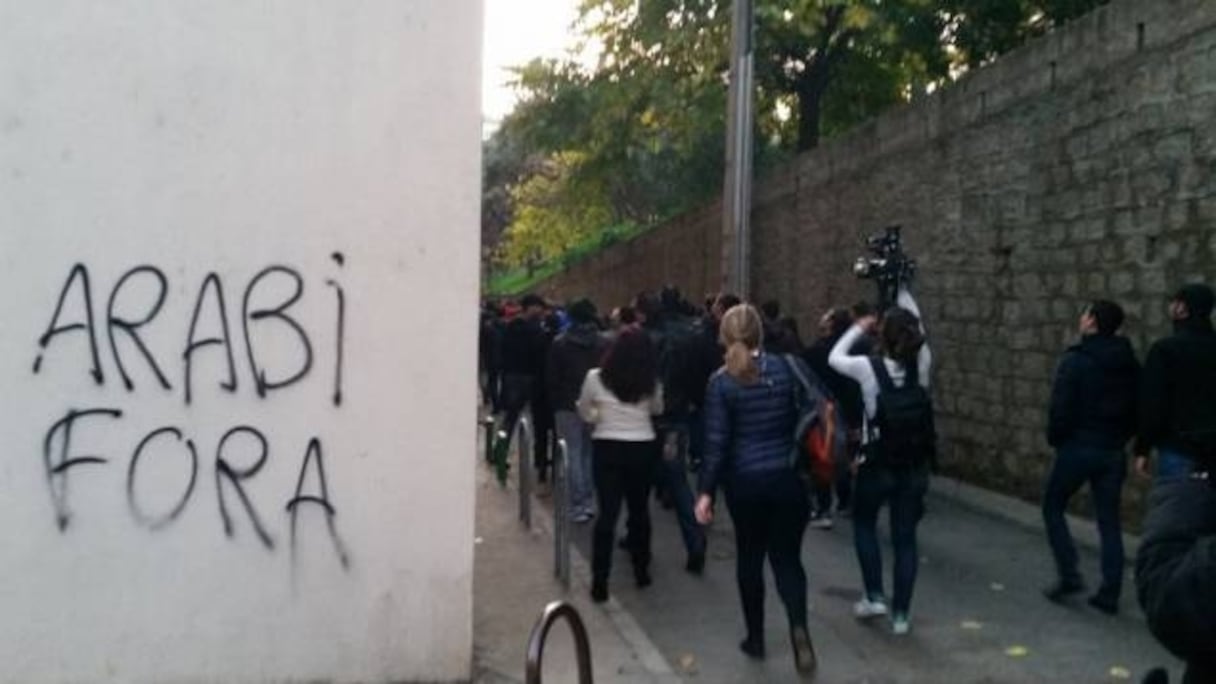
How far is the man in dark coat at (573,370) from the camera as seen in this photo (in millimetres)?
10453

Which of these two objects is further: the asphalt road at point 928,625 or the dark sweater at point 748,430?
the asphalt road at point 928,625

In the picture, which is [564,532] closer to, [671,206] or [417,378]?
[417,378]

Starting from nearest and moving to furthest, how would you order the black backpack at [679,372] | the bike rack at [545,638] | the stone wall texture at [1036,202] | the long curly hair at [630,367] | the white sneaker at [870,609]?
the bike rack at [545,638]
the white sneaker at [870,609]
the long curly hair at [630,367]
the stone wall texture at [1036,202]
the black backpack at [679,372]

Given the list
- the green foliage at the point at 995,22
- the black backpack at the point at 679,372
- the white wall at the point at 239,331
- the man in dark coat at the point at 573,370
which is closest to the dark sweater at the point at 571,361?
the man in dark coat at the point at 573,370

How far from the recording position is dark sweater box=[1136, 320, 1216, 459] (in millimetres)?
7035

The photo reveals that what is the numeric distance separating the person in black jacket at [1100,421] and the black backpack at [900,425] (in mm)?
893

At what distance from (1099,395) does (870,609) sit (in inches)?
64.3

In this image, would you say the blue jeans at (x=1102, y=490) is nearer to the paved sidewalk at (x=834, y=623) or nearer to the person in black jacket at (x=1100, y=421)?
the person in black jacket at (x=1100, y=421)

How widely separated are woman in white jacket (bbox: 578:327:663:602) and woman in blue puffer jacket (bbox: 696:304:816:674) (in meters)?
1.42

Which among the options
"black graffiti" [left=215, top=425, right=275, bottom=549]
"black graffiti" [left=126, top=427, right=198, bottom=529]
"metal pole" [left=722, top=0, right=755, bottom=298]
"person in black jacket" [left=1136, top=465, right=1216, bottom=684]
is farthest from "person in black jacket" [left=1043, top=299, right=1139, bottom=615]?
"metal pole" [left=722, top=0, right=755, bottom=298]

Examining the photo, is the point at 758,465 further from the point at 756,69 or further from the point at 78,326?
the point at 756,69

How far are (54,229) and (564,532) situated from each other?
141 inches

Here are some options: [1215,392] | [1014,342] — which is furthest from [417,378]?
[1014,342]

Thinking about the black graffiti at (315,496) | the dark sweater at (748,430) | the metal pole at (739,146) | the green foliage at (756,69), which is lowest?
the black graffiti at (315,496)
